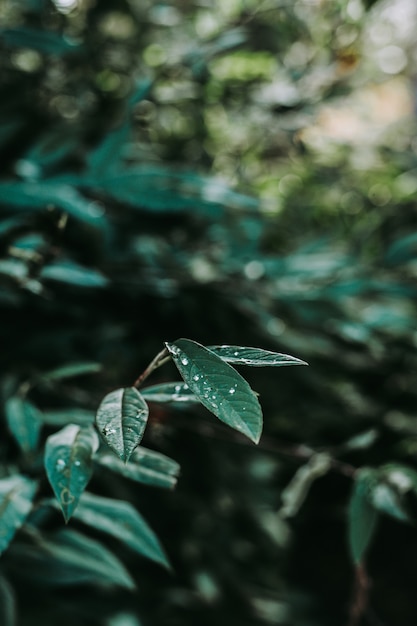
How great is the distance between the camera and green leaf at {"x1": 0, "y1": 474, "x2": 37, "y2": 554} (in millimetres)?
495

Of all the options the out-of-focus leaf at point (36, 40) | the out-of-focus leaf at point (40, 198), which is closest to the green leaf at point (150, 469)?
the out-of-focus leaf at point (40, 198)

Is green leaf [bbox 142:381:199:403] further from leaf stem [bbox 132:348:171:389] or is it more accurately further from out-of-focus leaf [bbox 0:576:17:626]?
out-of-focus leaf [bbox 0:576:17:626]

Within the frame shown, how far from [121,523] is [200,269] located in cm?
51

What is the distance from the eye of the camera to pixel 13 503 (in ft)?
1.74

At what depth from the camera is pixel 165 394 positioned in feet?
1.60

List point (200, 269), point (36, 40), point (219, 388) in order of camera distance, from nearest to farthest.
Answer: point (219, 388)
point (36, 40)
point (200, 269)

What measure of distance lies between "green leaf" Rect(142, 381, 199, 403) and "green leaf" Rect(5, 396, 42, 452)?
155mm

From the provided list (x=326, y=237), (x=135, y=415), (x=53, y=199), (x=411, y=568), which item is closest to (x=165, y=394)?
(x=135, y=415)

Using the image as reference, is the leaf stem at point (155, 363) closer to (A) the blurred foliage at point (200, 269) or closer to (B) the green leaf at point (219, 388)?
(B) the green leaf at point (219, 388)

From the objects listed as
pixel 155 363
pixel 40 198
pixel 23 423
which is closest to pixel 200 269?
pixel 40 198

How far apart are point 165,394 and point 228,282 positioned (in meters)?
0.51

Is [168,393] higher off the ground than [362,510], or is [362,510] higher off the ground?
[168,393]

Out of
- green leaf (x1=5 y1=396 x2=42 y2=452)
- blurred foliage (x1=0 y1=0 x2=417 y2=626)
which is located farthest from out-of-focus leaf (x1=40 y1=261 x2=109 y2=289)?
green leaf (x1=5 y1=396 x2=42 y2=452)

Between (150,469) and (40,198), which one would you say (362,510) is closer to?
(150,469)
